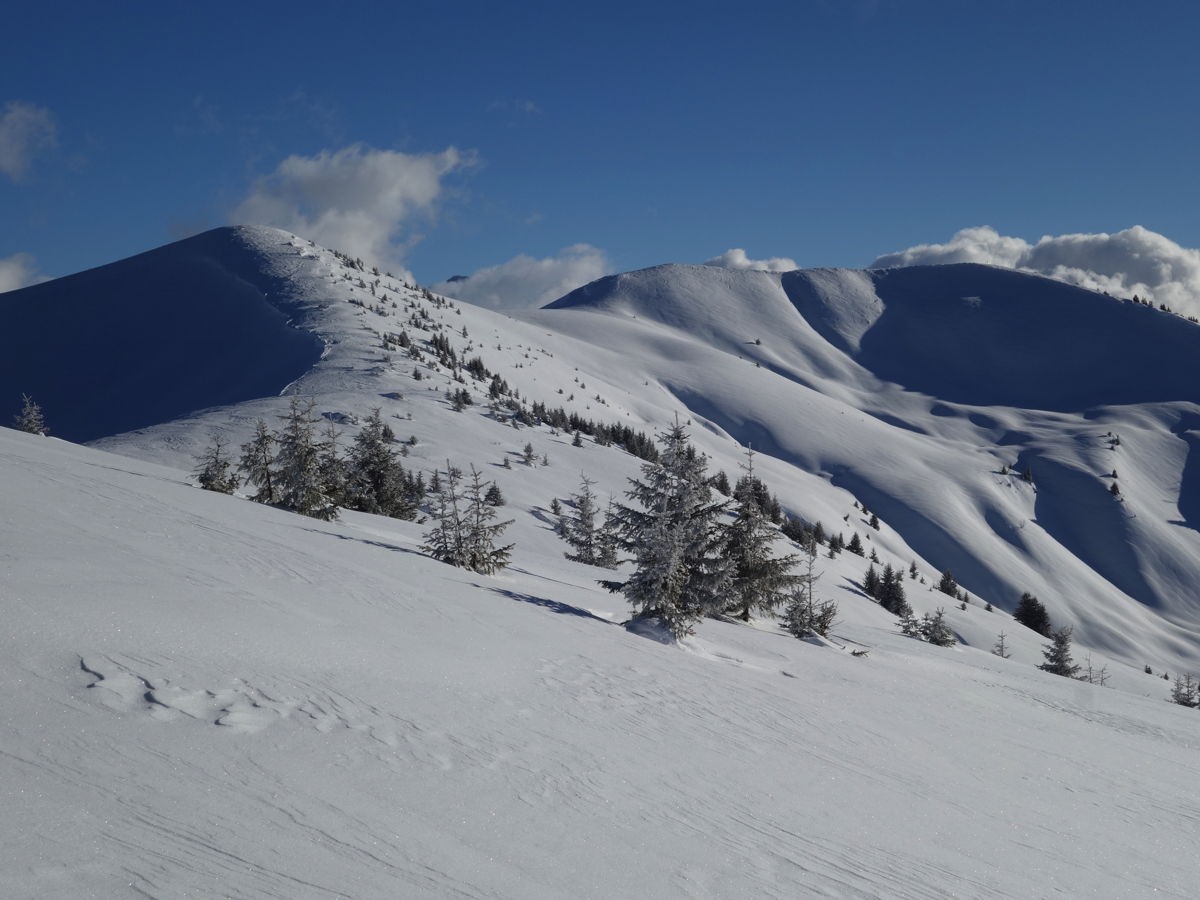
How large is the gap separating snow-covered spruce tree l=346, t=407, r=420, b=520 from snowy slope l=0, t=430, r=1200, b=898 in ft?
63.7

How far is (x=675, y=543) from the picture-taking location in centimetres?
1560

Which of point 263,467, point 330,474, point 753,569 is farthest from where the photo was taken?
point 263,467

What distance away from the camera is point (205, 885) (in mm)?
3824

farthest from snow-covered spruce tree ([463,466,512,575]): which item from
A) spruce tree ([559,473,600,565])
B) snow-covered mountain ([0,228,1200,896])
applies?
spruce tree ([559,473,600,565])

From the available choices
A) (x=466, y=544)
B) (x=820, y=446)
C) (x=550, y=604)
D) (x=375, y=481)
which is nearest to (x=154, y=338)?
(x=375, y=481)

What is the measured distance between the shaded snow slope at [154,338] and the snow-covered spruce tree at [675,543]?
197ft

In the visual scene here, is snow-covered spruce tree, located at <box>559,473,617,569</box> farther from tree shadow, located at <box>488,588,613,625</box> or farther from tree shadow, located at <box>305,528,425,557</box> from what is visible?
tree shadow, located at <box>488,588,613,625</box>

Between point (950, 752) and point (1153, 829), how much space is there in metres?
2.31

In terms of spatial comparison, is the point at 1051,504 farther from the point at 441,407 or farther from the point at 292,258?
the point at 292,258

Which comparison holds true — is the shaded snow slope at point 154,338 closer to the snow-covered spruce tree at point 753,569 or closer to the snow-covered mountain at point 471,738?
the snow-covered spruce tree at point 753,569

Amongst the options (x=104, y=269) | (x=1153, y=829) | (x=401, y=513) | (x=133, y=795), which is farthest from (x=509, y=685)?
(x=104, y=269)

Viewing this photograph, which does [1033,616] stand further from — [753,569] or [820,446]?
[820,446]

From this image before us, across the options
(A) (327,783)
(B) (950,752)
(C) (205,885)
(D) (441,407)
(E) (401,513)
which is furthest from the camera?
(D) (441,407)

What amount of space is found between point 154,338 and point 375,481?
97.3 meters
